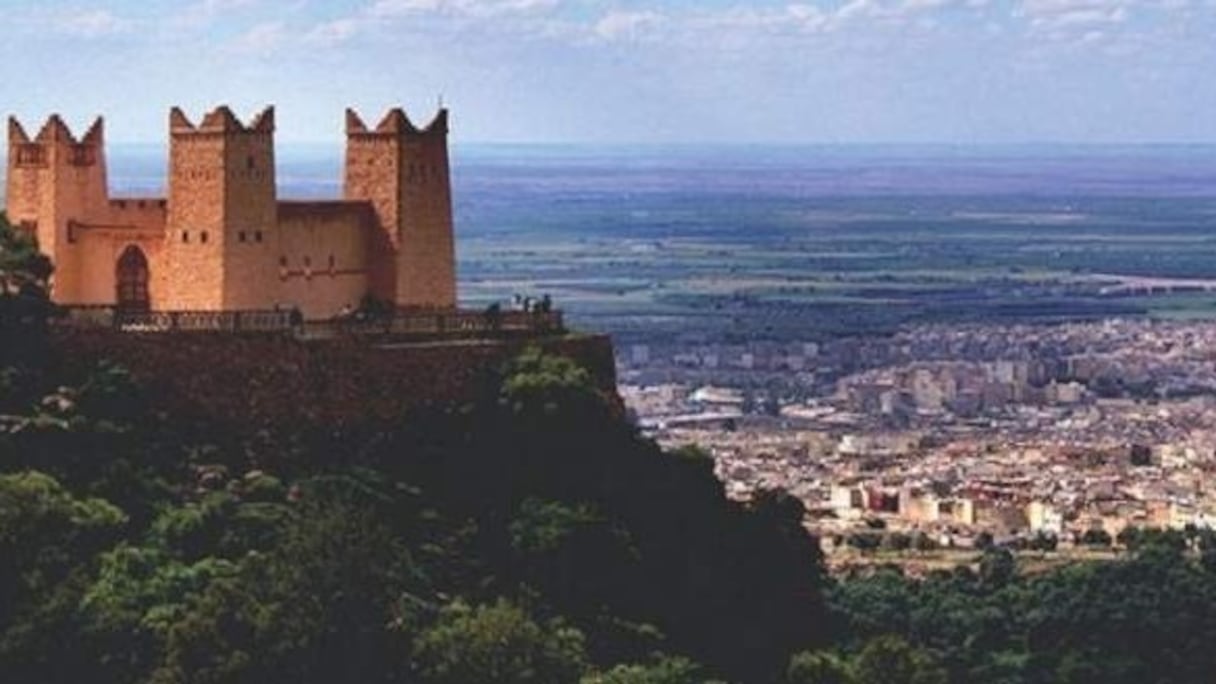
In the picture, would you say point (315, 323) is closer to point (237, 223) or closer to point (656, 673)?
point (237, 223)

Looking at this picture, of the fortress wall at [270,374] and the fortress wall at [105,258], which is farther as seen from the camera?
the fortress wall at [105,258]

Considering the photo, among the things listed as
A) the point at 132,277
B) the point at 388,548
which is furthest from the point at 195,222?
the point at 388,548

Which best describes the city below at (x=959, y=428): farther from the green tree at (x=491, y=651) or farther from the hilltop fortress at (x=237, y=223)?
the green tree at (x=491, y=651)

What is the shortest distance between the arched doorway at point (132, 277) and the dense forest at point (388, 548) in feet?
3.57

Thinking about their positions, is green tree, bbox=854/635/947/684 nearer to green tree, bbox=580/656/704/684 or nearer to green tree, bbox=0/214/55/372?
green tree, bbox=580/656/704/684

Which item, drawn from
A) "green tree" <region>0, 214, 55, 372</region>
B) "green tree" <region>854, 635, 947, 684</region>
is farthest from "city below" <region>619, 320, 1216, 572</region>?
"green tree" <region>0, 214, 55, 372</region>

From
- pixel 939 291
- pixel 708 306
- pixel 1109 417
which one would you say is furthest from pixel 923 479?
pixel 939 291

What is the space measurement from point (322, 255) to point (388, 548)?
714 centimetres

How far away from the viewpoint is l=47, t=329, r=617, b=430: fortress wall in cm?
3569

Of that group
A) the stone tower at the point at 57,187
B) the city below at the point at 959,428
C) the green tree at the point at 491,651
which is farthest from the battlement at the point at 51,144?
the city below at the point at 959,428

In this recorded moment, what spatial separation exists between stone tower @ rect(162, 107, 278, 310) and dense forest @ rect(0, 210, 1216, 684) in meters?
1.63

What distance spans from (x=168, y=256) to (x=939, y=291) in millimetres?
142792

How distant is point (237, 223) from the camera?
1448 inches

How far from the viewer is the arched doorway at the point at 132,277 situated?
123 feet
